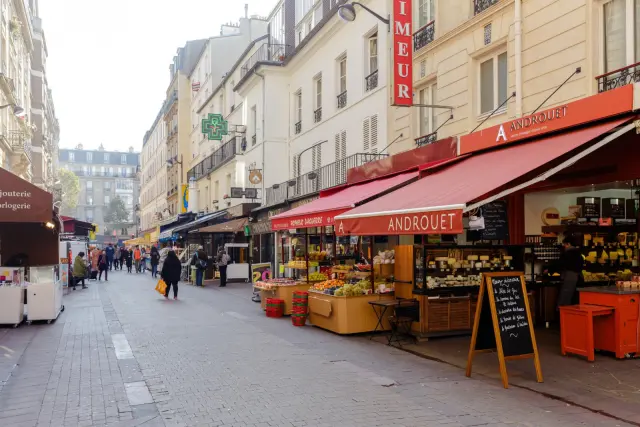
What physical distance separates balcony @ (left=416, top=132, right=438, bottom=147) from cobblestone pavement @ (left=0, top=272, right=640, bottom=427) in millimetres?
5601

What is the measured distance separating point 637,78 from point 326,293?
645 centimetres

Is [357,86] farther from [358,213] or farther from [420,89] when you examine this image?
[358,213]

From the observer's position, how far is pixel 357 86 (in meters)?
17.3

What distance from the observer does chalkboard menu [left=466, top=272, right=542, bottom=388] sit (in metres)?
6.59

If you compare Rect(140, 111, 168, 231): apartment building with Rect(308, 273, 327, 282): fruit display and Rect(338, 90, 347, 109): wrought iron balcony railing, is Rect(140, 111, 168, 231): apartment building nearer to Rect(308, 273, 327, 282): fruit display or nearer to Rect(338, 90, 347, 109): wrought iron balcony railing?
Rect(338, 90, 347, 109): wrought iron balcony railing

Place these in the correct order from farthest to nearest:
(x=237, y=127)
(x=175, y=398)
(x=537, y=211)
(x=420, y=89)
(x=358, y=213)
→ (x=237, y=127)
(x=420, y=89)
(x=537, y=211)
(x=358, y=213)
(x=175, y=398)

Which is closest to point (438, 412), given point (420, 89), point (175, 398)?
point (175, 398)

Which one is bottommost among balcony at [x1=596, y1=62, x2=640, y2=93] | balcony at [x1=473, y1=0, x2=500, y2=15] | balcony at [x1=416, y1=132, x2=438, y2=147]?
balcony at [x1=416, y1=132, x2=438, y2=147]

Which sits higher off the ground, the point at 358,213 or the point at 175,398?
the point at 358,213

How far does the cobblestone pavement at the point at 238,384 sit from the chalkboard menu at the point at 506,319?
0.45 metres

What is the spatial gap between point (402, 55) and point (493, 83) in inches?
98.0

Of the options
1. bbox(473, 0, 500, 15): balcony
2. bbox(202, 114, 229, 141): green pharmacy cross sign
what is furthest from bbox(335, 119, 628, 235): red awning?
bbox(202, 114, 229, 141): green pharmacy cross sign

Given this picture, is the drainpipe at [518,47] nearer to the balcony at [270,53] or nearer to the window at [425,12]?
the window at [425,12]

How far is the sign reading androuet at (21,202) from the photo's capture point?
10.6 m
